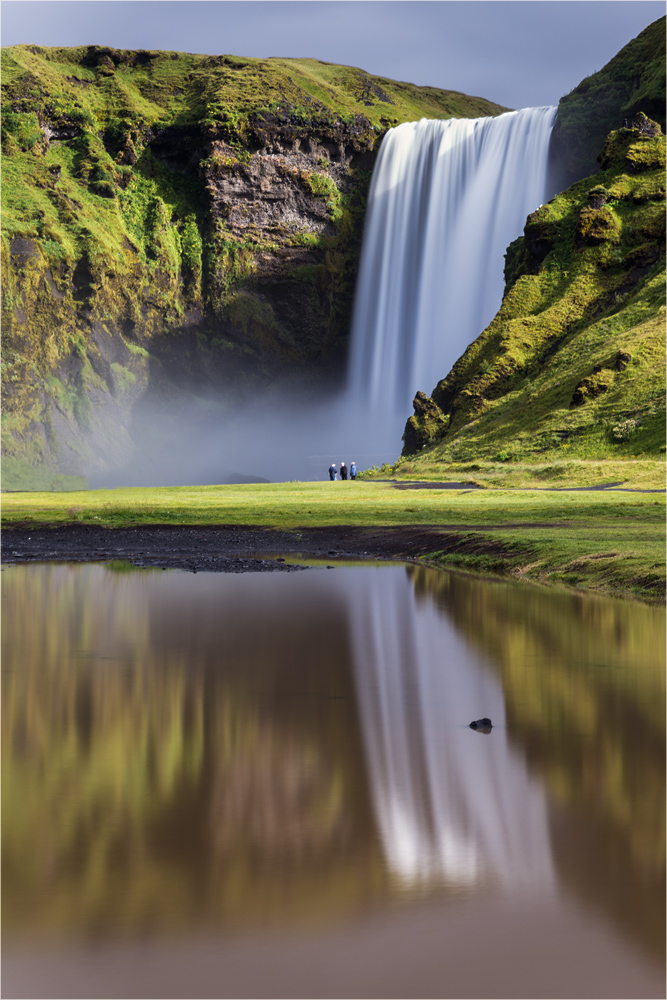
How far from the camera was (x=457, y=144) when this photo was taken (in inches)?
3974

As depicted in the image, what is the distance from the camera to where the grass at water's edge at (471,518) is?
22625 millimetres

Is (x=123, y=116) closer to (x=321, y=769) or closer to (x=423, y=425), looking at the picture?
(x=423, y=425)

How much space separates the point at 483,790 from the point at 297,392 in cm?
10939

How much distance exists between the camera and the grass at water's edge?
22.6 metres

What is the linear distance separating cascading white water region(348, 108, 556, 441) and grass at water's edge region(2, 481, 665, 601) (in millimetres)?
38062

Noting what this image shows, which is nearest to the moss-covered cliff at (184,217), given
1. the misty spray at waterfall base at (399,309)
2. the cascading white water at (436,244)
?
the misty spray at waterfall base at (399,309)

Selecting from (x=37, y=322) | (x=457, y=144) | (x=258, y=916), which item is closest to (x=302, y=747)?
(x=258, y=916)

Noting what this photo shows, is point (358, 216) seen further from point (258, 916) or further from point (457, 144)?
point (258, 916)

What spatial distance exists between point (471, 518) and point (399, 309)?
227ft

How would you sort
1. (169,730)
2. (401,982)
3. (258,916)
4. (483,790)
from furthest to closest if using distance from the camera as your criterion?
(169,730)
(483,790)
(258,916)
(401,982)

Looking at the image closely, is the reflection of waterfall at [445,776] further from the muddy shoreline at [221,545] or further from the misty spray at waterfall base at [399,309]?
the misty spray at waterfall base at [399,309]

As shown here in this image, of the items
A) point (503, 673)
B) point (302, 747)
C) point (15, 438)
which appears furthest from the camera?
point (15, 438)

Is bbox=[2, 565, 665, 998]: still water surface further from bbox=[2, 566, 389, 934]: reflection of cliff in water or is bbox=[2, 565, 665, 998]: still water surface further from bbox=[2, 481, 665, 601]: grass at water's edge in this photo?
bbox=[2, 481, 665, 601]: grass at water's edge

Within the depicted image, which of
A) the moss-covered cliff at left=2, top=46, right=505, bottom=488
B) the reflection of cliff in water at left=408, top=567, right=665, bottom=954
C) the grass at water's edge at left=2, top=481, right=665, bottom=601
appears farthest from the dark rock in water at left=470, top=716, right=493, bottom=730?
the moss-covered cliff at left=2, top=46, right=505, bottom=488
